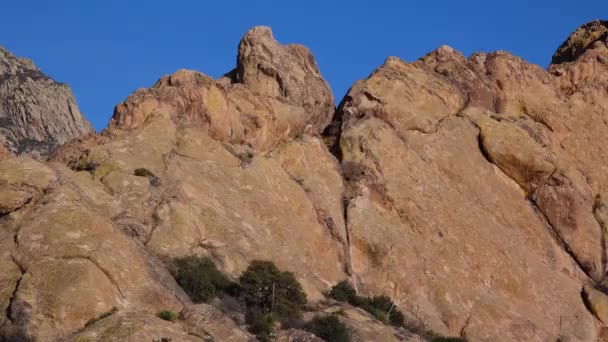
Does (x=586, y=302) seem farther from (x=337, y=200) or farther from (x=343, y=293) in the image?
(x=343, y=293)

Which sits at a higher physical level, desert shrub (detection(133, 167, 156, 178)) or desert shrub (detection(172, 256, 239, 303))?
desert shrub (detection(133, 167, 156, 178))

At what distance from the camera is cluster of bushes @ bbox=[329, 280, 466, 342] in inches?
1709

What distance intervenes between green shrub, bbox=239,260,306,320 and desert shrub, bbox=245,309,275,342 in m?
0.86

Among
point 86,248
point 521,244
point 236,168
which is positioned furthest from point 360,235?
point 86,248

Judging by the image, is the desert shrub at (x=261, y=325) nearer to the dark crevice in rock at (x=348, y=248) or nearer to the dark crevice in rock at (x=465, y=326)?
the dark crevice in rock at (x=348, y=248)

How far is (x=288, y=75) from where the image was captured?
6222 centimetres

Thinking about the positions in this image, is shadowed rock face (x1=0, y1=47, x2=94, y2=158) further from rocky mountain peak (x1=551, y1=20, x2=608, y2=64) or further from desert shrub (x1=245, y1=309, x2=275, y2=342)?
desert shrub (x1=245, y1=309, x2=275, y2=342)

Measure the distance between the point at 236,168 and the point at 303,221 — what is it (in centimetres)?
429

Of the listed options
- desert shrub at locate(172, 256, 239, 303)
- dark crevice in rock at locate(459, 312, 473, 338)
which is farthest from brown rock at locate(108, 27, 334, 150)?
dark crevice in rock at locate(459, 312, 473, 338)

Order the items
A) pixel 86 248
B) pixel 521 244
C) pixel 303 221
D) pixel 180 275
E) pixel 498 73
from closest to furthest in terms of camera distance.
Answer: pixel 86 248
pixel 180 275
pixel 303 221
pixel 521 244
pixel 498 73

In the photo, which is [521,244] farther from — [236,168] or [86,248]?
[86,248]

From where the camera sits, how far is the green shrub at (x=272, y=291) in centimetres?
3750

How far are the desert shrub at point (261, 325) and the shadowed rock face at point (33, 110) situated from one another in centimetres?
9587

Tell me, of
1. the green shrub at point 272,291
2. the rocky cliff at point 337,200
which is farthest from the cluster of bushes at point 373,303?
the green shrub at point 272,291
